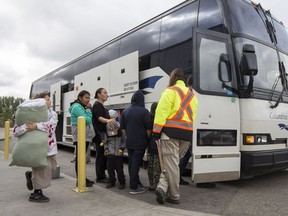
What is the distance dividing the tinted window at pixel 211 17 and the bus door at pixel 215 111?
0.30m

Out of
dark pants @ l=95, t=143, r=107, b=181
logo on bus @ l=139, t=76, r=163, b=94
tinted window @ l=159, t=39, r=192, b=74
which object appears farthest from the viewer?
logo on bus @ l=139, t=76, r=163, b=94

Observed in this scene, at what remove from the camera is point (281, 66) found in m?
6.05

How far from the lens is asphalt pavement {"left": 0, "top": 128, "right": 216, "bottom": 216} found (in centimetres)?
393

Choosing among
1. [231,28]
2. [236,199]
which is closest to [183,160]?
[236,199]

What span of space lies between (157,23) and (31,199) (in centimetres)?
490

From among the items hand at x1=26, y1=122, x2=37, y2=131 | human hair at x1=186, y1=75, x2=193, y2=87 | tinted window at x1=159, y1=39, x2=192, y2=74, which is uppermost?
tinted window at x1=159, y1=39, x2=192, y2=74

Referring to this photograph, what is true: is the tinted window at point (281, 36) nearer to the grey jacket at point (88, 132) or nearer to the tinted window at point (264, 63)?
the tinted window at point (264, 63)

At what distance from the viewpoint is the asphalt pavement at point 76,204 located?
393 cm

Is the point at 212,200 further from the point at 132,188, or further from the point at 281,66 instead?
the point at 281,66

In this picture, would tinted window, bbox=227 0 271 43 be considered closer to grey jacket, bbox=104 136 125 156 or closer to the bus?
the bus

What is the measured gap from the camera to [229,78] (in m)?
5.33

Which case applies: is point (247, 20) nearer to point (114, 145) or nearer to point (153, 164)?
point (153, 164)

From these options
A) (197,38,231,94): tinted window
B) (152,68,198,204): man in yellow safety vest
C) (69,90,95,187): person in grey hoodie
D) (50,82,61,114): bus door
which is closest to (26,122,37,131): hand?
(69,90,95,187): person in grey hoodie

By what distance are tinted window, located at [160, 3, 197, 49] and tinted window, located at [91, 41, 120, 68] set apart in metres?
2.18
